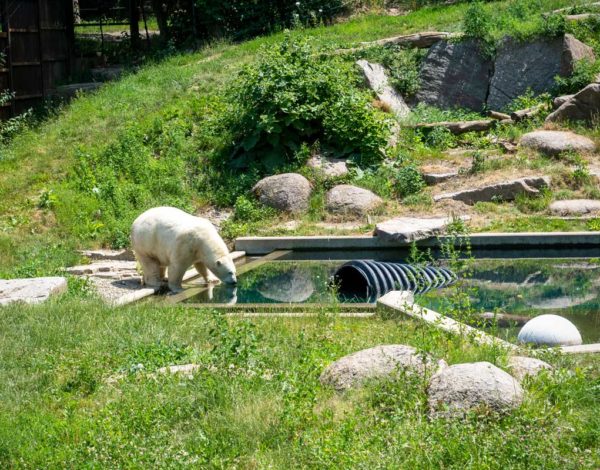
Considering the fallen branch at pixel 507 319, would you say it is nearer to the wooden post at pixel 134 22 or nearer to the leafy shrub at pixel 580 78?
the leafy shrub at pixel 580 78

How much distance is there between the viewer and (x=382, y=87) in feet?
63.7

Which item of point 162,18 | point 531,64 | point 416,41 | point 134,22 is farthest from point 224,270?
point 134,22

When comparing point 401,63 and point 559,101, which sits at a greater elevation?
point 401,63

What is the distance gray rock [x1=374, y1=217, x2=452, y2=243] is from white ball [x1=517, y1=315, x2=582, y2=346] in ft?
17.5

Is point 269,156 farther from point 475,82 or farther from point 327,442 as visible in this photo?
point 327,442

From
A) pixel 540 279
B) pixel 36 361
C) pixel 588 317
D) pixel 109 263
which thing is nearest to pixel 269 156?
pixel 109 263

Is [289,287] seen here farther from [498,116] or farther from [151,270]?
[498,116]

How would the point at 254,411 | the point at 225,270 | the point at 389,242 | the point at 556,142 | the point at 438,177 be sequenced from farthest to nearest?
the point at 556,142 < the point at 438,177 < the point at 389,242 < the point at 225,270 < the point at 254,411

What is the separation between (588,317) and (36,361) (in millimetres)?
5533

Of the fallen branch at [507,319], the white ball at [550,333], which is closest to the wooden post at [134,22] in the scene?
the fallen branch at [507,319]

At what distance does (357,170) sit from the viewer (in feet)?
54.5

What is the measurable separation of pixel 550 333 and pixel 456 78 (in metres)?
12.7

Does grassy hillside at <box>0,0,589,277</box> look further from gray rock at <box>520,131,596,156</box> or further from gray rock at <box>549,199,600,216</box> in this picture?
gray rock at <box>520,131,596,156</box>

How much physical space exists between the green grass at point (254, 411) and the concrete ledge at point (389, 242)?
5.66 m
